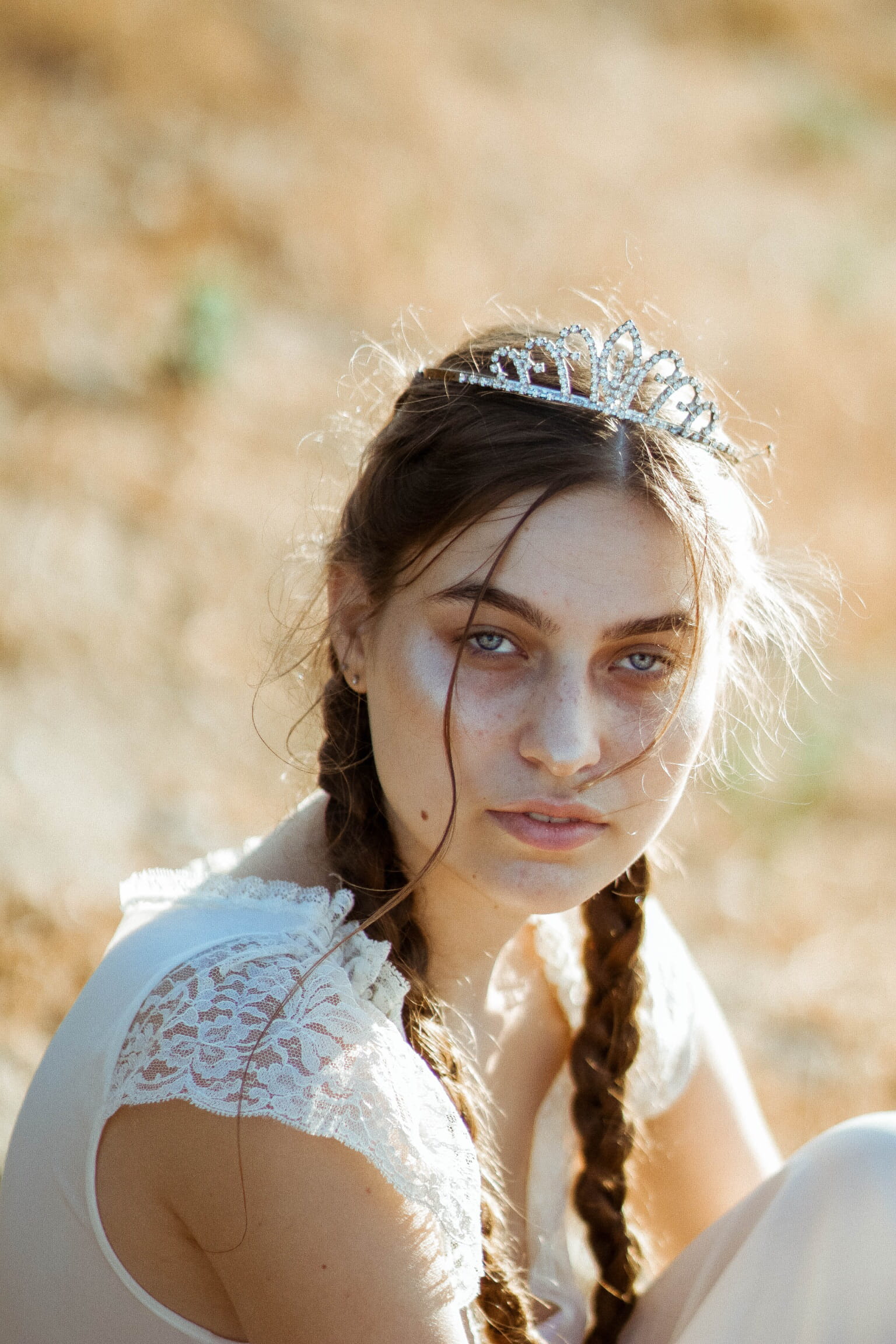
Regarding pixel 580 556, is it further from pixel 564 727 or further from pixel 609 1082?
pixel 609 1082

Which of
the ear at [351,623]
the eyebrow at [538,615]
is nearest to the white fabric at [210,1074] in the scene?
the ear at [351,623]

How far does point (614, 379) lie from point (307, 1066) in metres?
0.95

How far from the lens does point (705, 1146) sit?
7.20 ft

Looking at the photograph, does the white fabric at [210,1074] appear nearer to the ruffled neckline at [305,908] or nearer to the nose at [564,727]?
the ruffled neckline at [305,908]

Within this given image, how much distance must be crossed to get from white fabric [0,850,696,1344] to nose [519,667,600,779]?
0.33m

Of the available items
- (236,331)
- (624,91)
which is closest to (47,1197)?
(236,331)

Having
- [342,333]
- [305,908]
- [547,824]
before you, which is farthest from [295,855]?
[342,333]

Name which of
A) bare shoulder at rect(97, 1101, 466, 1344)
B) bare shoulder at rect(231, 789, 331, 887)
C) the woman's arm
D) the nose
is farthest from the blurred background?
the woman's arm

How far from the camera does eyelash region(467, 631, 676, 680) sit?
159 cm

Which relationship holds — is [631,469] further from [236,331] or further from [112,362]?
[236,331]

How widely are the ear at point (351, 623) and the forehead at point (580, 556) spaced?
18 cm

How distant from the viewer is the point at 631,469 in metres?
1.60

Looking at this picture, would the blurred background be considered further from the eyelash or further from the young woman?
the eyelash

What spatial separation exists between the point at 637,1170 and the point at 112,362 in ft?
14.9
